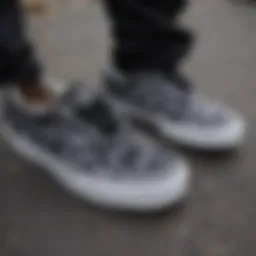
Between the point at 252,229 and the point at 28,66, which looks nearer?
the point at 252,229

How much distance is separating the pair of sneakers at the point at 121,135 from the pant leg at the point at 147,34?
24 millimetres

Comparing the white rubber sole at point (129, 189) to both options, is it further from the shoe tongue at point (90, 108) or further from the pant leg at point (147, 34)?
the pant leg at point (147, 34)

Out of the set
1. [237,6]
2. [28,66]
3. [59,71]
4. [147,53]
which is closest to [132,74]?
[147,53]

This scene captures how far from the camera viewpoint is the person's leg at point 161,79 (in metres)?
0.83

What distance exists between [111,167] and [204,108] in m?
0.19

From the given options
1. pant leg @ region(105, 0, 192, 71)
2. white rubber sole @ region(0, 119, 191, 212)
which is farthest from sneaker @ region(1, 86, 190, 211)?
pant leg @ region(105, 0, 192, 71)

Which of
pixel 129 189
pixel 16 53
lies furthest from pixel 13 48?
pixel 129 189

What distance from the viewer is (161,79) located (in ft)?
2.88

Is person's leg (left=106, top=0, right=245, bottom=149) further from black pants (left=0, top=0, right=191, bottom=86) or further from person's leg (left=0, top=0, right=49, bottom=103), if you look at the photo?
person's leg (left=0, top=0, right=49, bottom=103)

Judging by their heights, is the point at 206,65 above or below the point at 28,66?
above

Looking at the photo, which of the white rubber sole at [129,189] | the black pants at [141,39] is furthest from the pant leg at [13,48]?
the white rubber sole at [129,189]

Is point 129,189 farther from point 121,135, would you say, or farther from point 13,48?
point 13,48

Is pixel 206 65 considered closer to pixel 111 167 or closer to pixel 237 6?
pixel 237 6

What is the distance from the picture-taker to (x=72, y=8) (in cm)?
152
